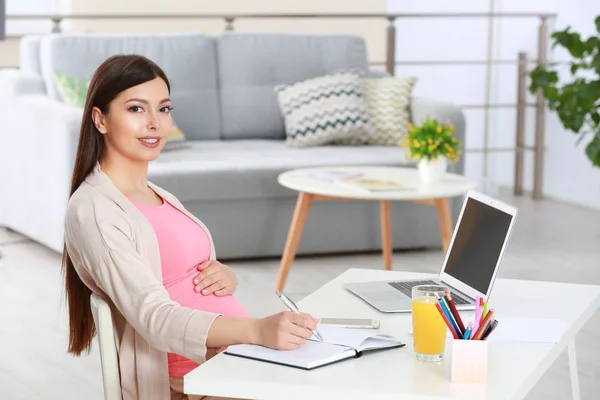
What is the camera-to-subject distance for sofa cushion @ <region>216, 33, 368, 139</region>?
4.95 metres

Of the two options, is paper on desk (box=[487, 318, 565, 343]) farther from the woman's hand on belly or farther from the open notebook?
the woman's hand on belly

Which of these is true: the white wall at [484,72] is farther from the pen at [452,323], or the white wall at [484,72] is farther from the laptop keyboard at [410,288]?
the pen at [452,323]

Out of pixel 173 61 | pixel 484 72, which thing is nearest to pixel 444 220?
pixel 173 61

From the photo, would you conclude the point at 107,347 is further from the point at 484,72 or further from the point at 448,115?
the point at 484,72

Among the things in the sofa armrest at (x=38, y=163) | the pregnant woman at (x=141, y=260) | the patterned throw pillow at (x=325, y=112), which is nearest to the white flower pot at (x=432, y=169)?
the patterned throw pillow at (x=325, y=112)

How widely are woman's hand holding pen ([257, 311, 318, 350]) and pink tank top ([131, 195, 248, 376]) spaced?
29 centimetres

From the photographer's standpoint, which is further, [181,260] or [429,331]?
[181,260]

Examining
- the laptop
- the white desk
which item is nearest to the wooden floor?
the laptop

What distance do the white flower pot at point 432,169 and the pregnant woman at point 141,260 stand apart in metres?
2.04

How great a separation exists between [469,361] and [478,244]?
52cm

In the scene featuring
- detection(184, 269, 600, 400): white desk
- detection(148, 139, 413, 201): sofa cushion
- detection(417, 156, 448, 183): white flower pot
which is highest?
detection(184, 269, 600, 400): white desk

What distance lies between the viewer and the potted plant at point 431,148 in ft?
12.6

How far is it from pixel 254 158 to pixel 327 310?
257 centimetres

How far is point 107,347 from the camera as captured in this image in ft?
5.41
